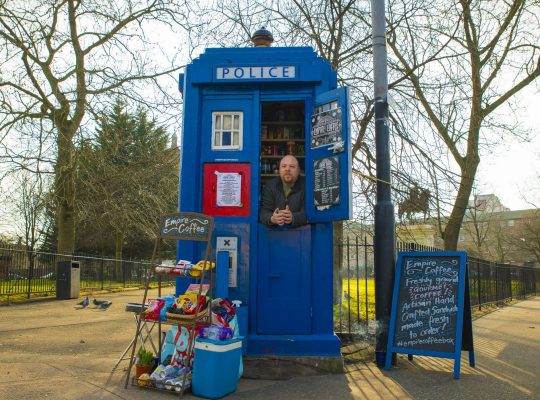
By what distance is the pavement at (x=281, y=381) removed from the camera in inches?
180

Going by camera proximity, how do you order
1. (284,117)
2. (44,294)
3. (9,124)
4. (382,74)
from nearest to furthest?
(382,74) < (284,117) < (9,124) < (44,294)

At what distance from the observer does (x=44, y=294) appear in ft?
48.8

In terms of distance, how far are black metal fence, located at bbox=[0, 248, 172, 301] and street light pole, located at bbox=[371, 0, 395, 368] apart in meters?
11.3

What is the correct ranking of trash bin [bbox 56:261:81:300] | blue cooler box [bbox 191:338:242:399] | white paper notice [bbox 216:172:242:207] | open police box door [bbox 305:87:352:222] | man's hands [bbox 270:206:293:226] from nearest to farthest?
1. blue cooler box [bbox 191:338:242:399]
2. open police box door [bbox 305:87:352:222]
3. man's hands [bbox 270:206:293:226]
4. white paper notice [bbox 216:172:242:207]
5. trash bin [bbox 56:261:81:300]

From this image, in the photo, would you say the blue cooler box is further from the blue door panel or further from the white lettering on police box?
the white lettering on police box

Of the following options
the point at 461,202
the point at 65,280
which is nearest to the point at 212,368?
the point at 461,202

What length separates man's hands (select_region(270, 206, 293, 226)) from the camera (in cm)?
569

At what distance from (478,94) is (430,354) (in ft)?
24.0

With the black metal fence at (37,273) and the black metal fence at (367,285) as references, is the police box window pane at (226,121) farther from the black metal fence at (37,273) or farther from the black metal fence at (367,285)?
the black metal fence at (37,273)

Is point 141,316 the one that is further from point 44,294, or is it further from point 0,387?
point 44,294

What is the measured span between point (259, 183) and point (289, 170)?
42 cm

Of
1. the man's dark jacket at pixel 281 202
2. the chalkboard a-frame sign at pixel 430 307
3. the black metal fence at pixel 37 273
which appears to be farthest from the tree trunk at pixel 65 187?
the chalkboard a-frame sign at pixel 430 307

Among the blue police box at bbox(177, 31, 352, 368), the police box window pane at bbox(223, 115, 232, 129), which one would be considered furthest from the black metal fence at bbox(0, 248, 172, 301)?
the police box window pane at bbox(223, 115, 232, 129)

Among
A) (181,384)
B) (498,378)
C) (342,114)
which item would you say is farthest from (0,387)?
(498,378)
